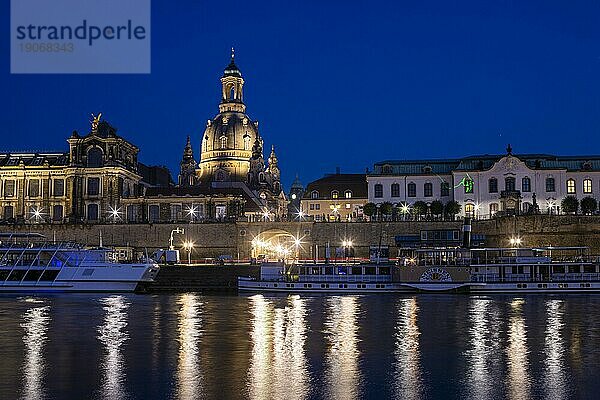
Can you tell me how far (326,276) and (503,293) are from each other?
11959 mm

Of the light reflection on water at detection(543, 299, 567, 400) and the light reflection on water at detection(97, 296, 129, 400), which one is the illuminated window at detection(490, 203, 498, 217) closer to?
the light reflection on water at detection(543, 299, 567, 400)

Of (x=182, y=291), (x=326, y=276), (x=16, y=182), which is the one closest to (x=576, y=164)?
(x=326, y=276)

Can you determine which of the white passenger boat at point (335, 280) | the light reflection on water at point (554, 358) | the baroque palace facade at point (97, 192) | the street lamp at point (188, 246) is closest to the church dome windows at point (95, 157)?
the baroque palace facade at point (97, 192)

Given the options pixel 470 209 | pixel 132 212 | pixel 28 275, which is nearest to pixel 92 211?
pixel 132 212

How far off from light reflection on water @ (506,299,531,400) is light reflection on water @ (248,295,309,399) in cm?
547

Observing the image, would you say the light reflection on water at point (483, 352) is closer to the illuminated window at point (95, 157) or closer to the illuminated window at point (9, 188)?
the illuminated window at point (95, 157)

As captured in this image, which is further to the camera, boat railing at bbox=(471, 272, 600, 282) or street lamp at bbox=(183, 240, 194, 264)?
street lamp at bbox=(183, 240, 194, 264)

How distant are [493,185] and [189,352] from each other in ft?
192

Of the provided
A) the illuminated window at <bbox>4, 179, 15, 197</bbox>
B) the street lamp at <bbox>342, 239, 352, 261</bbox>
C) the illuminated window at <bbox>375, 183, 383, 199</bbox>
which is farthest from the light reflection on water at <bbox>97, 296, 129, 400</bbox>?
the illuminated window at <bbox>4, 179, 15, 197</bbox>

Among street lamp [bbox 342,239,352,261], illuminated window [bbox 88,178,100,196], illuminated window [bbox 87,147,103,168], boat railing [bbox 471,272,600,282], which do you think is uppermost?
illuminated window [bbox 87,147,103,168]

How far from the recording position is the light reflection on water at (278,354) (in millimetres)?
20297

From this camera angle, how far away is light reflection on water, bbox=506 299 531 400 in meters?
20.3

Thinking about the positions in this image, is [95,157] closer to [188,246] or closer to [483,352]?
[188,246]

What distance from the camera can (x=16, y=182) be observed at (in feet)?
315
